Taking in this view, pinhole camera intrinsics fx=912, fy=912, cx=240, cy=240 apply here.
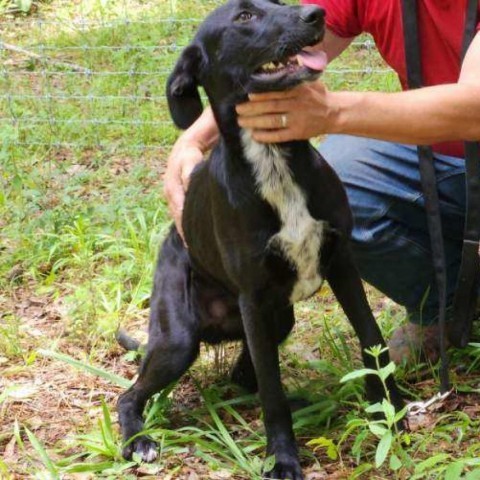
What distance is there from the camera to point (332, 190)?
10.2 ft

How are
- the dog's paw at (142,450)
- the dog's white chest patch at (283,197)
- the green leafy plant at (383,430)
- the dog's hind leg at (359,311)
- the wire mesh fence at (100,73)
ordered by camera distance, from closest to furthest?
the green leafy plant at (383,430)
the dog's white chest patch at (283,197)
the dog's hind leg at (359,311)
the dog's paw at (142,450)
the wire mesh fence at (100,73)

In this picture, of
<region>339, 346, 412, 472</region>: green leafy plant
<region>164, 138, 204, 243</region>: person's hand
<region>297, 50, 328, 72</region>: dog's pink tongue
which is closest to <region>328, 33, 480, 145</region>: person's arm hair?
<region>297, 50, 328, 72</region>: dog's pink tongue

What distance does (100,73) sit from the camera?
21.1ft

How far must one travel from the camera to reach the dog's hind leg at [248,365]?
11.7 ft

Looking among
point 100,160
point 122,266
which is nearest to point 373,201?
point 122,266

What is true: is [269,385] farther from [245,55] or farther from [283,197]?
[245,55]

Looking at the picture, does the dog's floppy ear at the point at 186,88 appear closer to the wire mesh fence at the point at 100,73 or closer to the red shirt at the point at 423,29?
the red shirt at the point at 423,29

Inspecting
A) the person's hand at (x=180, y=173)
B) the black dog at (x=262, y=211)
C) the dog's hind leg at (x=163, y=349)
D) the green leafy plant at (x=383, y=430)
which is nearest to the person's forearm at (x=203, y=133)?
the person's hand at (x=180, y=173)

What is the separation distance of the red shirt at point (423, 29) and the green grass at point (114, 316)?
1.11 meters

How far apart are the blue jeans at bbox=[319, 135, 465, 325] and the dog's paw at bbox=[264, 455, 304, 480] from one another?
990mm

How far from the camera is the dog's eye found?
287 centimetres

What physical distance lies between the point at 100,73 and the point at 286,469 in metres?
4.06

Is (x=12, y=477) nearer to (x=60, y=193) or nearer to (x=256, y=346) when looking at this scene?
(x=256, y=346)

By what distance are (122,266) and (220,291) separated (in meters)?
1.21
